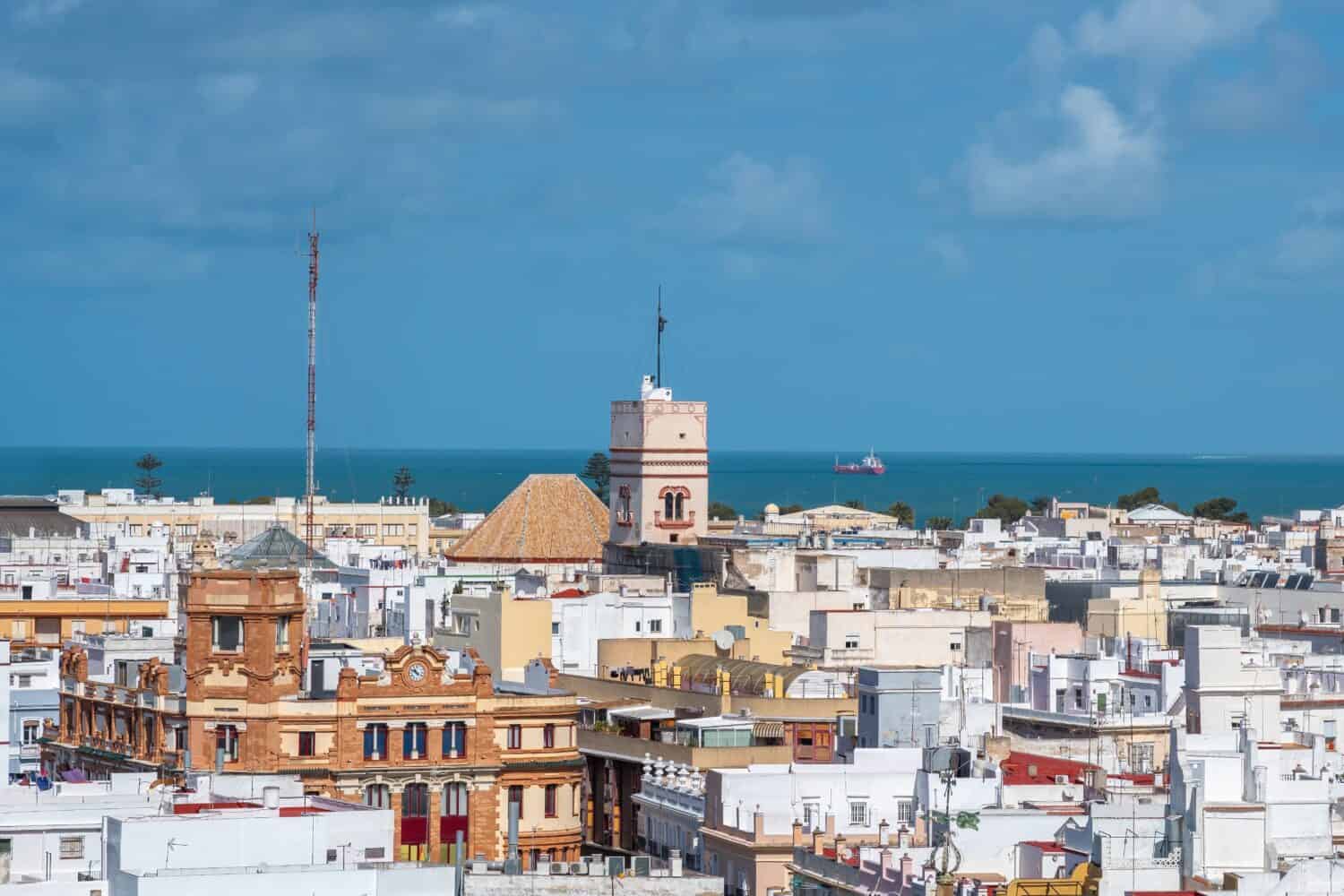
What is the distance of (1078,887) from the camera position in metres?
35.3

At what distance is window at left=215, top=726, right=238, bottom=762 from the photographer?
154 feet

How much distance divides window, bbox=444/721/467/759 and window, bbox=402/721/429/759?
30 cm

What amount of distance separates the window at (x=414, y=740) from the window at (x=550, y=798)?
6.74ft

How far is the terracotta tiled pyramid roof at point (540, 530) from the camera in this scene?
9069cm

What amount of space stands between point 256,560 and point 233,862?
14543 mm

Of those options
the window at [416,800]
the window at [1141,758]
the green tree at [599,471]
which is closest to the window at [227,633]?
the window at [416,800]

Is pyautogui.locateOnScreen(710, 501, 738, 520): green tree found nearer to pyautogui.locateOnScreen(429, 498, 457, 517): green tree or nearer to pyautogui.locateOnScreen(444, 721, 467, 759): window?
pyautogui.locateOnScreen(429, 498, 457, 517): green tree

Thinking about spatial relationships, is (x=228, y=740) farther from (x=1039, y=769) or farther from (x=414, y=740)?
(x=1039, y=769)

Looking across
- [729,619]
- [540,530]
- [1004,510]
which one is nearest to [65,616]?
[729,619]

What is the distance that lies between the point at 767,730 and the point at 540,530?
40335 millimetres

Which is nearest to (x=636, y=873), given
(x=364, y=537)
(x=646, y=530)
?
(x=646, y=530)

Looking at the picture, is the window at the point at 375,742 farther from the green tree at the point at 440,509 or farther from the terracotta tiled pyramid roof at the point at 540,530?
the green tree at the point at 440,509

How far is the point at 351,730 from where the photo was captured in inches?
1861

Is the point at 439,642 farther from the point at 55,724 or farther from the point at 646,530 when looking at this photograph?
the point at 646,530
